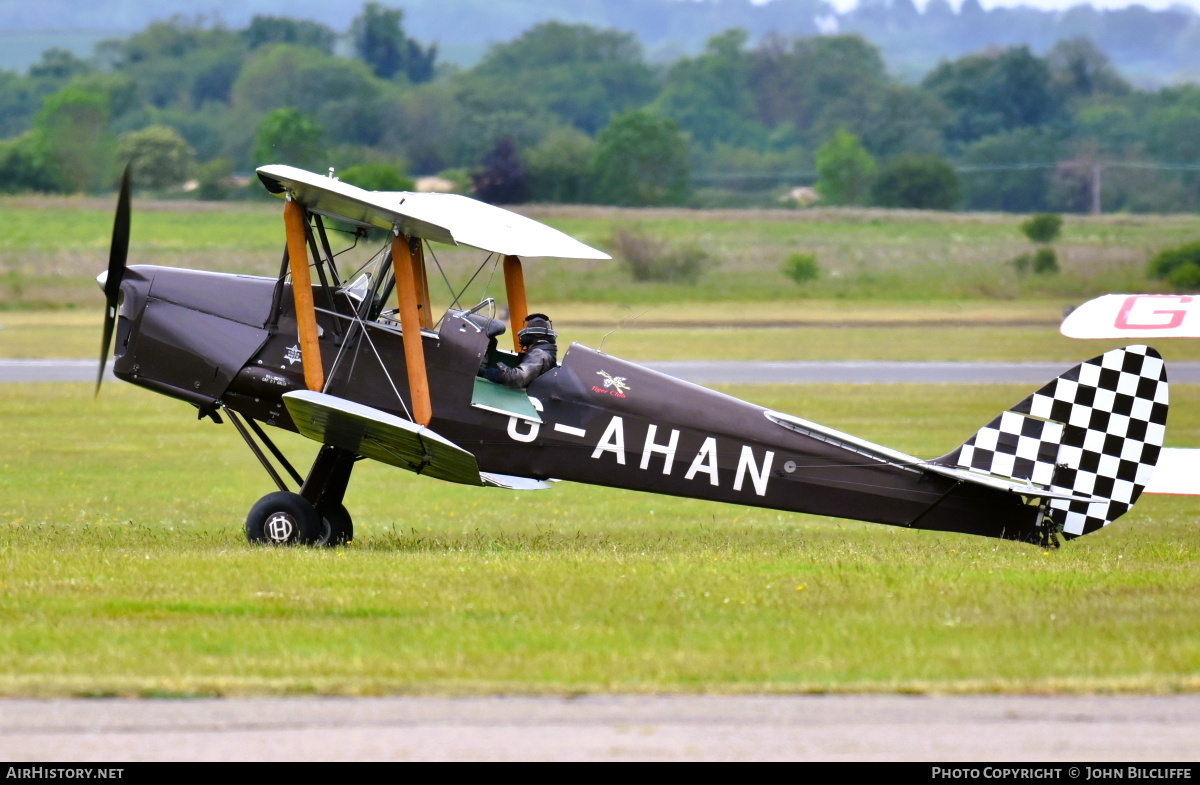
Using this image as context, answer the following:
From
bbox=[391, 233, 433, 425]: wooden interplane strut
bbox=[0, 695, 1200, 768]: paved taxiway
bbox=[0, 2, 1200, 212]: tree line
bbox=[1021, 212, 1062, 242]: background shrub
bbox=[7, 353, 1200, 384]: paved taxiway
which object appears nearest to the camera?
bbox=[0, 695, 1200, 768]: paved taxiway

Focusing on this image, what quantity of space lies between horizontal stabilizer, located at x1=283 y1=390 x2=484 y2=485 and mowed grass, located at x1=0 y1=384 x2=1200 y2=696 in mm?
680

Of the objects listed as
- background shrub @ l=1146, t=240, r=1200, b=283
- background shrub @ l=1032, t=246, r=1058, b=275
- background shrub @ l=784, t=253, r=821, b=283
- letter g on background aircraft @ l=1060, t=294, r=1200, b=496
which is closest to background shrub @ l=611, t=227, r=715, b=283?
background shrub @ l=784, t=253, r=821, b=283

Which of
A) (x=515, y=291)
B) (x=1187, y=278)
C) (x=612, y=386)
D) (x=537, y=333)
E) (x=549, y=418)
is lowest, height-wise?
(x=1187, y=278)

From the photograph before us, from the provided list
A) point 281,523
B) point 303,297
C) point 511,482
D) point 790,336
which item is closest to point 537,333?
point 511,482

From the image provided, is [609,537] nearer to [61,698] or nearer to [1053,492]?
[1053,492]

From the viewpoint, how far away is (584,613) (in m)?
8.68

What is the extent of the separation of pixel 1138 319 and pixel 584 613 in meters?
A: 4.19

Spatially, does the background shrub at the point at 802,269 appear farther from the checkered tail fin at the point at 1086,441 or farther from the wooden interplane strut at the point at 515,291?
the checkered tail fin at the point at 1086,441

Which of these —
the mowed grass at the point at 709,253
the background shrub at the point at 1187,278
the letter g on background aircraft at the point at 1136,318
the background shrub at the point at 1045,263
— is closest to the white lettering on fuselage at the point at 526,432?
the letter g on background aircraft at the point at 1136,318

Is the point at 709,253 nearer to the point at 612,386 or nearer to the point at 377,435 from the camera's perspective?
the point at 612,386

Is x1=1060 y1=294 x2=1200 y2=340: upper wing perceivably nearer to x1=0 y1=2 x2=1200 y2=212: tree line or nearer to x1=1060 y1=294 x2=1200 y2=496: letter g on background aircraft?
x1=1060 y1=294 x2=1200 y2=496: letter g on background aircraft

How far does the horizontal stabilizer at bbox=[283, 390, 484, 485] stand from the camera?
10.5 m

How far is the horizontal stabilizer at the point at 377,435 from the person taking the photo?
10508 mm

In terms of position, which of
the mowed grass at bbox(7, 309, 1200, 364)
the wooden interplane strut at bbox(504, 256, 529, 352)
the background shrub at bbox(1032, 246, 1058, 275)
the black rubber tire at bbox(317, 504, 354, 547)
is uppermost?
the wooden interplane strut at bbox(504, 256, 529, 352)
